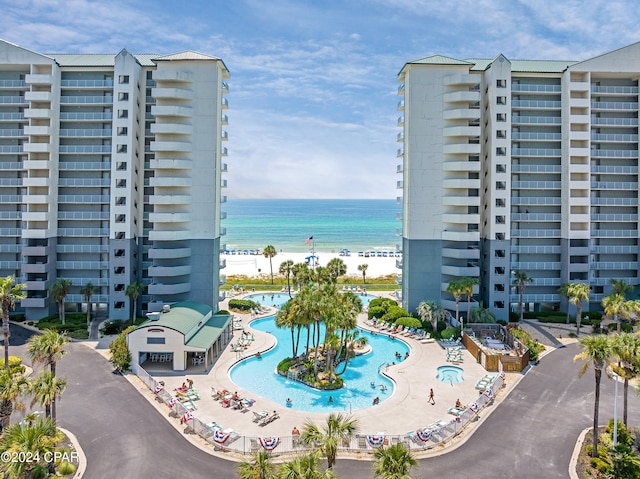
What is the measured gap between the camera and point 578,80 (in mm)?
59625

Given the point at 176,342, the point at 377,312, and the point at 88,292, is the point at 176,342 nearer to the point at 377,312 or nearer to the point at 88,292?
Answer: the point at 88,292

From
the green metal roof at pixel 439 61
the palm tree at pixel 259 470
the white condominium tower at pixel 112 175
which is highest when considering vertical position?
the green metal roof at pixel 439 61

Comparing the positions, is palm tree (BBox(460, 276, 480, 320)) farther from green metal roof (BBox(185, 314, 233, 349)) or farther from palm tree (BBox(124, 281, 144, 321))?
palm tree (BBox(124, 281, 144, 321))

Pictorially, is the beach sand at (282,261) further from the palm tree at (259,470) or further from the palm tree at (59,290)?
the palm tree at (259,470)

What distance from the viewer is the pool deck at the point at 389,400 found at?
1228 inches

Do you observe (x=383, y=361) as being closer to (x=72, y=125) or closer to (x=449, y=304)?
A: (x=449, y=304)

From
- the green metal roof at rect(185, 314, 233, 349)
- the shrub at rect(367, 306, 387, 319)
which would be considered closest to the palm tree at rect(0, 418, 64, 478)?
the green metal roof at rect(185, 314, 233, 349)

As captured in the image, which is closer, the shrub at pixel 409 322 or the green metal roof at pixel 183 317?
the green metal roof at pixel 183 317

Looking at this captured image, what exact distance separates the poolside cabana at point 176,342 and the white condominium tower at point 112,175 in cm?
1098

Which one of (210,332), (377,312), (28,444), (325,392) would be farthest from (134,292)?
(28,444)

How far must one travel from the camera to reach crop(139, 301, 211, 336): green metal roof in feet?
138

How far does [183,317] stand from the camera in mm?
46031

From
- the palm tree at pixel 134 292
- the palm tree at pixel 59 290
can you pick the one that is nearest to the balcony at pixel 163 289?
the palm tree at pixel 134 292

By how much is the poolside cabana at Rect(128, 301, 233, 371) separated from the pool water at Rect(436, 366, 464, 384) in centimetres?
2340
